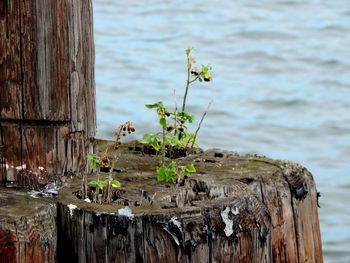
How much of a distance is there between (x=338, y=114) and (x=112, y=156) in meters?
7.45

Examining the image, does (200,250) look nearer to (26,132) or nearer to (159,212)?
(159,212)

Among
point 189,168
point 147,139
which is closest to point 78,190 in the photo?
point 189,168

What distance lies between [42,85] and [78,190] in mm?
477

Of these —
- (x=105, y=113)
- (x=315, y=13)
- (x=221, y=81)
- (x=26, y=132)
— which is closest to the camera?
(x=26, y=132)

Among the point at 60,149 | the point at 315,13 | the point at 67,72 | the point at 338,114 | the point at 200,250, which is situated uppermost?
the point at 315,13

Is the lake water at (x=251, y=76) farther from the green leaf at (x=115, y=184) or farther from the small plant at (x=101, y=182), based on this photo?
the green leaf at (x=115, y=184)

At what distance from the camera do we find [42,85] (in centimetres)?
501

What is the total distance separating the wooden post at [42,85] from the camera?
4.99 metres

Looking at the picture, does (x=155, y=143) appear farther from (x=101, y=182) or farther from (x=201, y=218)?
(x=201, y=218)

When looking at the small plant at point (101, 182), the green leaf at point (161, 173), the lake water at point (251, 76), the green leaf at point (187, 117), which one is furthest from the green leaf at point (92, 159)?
the lake water at point (251, 76)

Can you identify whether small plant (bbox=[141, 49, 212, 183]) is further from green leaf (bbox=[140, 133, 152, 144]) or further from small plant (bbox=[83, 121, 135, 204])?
small plant (bbox=[83, 121, 135, 204])

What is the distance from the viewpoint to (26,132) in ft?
16.6

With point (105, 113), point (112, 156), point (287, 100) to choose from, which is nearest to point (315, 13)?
point (287, 100)

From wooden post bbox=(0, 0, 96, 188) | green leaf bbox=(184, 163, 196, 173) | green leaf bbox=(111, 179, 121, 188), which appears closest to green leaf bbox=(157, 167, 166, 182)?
green leaf bbox=(184, 163, 196, 173)
